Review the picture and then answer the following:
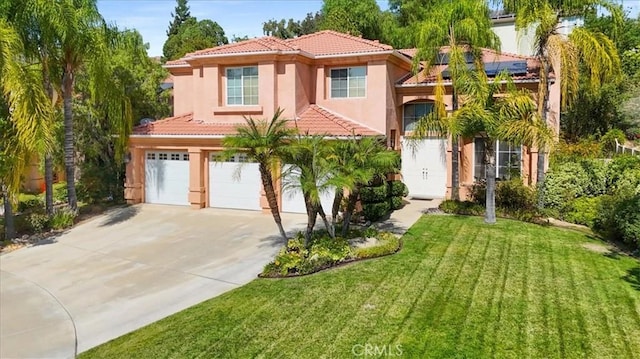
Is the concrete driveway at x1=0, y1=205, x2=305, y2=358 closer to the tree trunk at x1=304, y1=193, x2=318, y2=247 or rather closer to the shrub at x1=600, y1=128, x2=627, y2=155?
the tree trunk at x1=304, y1=193, x2=318, y2=247

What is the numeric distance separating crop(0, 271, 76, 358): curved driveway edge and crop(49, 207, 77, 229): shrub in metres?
5.42

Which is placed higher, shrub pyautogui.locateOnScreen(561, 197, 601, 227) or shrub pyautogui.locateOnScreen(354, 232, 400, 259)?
shrub pyautogui.locateOnScreen(561, 197, 601, 227)

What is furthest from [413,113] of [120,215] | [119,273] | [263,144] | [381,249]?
[119,273]

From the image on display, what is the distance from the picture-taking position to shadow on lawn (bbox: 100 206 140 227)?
59.7 feet

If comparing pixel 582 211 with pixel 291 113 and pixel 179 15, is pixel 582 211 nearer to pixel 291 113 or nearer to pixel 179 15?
pixel 291 113

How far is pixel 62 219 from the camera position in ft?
57.0

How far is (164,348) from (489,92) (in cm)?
1216

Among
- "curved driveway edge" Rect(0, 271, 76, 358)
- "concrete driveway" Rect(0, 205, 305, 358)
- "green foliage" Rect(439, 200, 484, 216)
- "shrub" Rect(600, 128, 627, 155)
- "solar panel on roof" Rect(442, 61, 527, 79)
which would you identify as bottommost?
"curved driveway edge" Rect(0, 271, 76, 358)

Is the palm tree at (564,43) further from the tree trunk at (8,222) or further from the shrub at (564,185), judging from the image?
the tree trunk at (8,222)

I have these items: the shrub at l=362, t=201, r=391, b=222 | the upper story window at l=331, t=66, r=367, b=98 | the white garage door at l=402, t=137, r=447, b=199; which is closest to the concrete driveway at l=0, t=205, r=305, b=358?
the shrub at l=362, t=201, r=391, b=222

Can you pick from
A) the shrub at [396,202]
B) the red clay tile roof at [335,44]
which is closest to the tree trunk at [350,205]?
the shrub at [396,202]

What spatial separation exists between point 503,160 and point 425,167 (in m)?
3.22

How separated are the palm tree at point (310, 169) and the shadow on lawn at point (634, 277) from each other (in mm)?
6662

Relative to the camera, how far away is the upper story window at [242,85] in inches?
789
